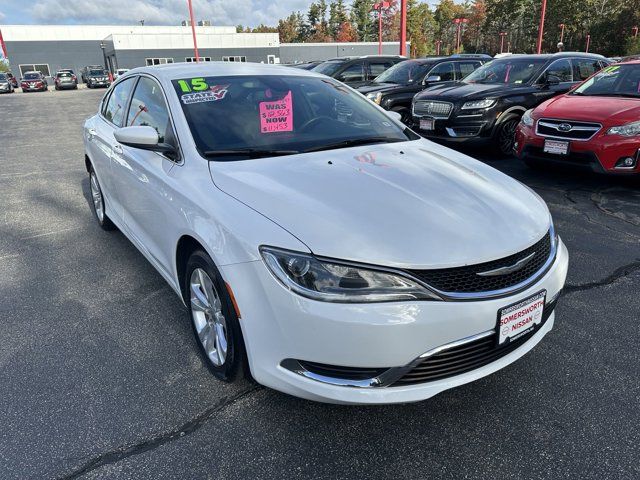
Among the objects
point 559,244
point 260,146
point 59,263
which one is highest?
point 260,146

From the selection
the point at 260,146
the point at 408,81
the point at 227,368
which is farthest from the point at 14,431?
the point at 408,81

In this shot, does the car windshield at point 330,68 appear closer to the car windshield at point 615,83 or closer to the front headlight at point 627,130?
the car windshield at point 615,83

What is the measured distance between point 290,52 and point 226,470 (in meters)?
59.8

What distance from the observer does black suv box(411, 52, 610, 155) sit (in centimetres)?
761

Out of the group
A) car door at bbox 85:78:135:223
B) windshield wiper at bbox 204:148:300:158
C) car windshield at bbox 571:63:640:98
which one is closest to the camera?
windshield wiper at bbox 204:148:300:158

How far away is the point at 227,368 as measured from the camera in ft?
8.00

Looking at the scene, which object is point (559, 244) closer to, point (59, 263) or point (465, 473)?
point (465, 473)

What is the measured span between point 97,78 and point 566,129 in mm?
38536

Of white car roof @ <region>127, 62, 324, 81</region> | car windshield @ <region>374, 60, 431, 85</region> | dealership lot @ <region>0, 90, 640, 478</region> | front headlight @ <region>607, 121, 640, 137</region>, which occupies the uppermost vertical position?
white car roof @ <region>127, 62, 324, 81</region>

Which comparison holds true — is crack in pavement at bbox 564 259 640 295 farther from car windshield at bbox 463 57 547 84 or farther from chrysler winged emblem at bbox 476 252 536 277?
car windshield at bbox 463 57 547 84

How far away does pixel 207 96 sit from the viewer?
10.3ft

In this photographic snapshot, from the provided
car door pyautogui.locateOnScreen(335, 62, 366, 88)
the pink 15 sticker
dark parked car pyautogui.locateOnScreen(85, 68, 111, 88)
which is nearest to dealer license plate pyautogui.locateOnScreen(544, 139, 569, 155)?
the pink 15 sticker

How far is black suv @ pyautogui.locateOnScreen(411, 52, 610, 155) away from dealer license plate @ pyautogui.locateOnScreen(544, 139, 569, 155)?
169cm

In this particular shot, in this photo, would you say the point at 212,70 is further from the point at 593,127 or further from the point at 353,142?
the point at 593,127
